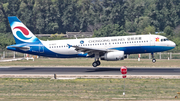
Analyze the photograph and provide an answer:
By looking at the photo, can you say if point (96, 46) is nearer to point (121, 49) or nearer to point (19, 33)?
point (121, 49)

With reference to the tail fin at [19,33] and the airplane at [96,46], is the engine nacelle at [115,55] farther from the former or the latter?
the tail fin at [19,33]

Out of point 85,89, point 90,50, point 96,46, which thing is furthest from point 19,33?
point 85,89

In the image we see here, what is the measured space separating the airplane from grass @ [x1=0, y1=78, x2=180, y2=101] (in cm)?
1011

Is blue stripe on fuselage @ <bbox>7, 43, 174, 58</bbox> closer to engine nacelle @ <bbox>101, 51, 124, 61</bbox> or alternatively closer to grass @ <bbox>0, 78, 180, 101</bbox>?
engine nacelle @ <bbox>101, 51, 124, 61</bbox>

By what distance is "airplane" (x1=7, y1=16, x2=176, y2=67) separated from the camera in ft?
135

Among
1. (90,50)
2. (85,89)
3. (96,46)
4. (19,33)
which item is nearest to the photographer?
(85,89)

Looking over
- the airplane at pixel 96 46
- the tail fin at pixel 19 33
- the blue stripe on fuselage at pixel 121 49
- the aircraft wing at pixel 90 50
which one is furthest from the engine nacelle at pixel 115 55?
the tail fin at pixel 19 33

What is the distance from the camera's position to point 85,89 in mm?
25516

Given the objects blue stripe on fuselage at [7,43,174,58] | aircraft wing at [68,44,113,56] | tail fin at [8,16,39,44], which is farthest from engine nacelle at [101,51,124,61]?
tail fin at [8,16,39,44]

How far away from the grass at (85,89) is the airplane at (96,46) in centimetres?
1011

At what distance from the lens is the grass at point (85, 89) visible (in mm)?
22016

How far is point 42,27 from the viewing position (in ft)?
404

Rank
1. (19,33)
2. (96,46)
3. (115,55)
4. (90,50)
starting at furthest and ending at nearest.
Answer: (19,33) < (96,46) < (90,50) < (115,55)

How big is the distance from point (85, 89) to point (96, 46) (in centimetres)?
1773
